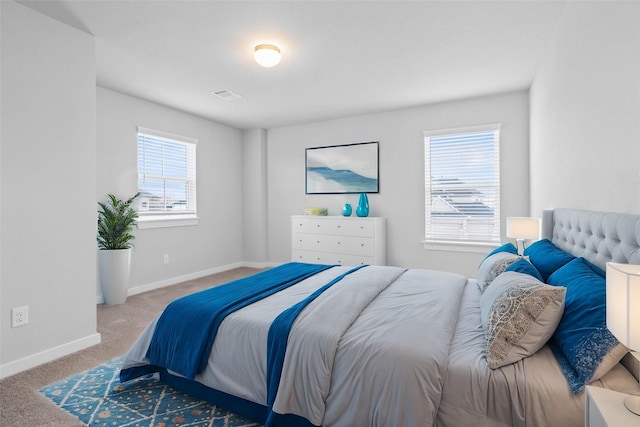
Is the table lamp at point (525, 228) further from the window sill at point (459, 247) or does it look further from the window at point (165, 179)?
the window at point (165, 179)

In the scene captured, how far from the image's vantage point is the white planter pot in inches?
152

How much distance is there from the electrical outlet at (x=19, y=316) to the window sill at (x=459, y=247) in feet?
14.4

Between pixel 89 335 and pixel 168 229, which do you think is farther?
pixel 168 229

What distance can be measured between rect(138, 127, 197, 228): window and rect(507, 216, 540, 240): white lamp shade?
440 centimetres

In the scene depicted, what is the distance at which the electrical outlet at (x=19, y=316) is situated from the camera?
2406 mm

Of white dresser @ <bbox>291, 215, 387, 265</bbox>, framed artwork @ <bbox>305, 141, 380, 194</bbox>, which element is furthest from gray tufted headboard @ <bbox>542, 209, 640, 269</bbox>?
framed artwork @ <bbox>305, 141, 380, 194</bbox>

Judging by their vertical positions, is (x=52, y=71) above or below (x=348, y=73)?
below

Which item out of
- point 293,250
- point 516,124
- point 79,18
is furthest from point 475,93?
point 79,18

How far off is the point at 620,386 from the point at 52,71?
3858 mm

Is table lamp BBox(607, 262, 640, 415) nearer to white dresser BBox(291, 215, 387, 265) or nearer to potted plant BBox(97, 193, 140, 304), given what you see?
white dresser BBox(291, 215, 387, 265)

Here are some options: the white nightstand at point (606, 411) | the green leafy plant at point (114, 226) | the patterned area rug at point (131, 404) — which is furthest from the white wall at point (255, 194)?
the white nightstand at point (606, 411)

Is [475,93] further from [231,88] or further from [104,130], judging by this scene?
[104,130]

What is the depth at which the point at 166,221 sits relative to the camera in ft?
16.1

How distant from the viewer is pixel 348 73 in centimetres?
370
